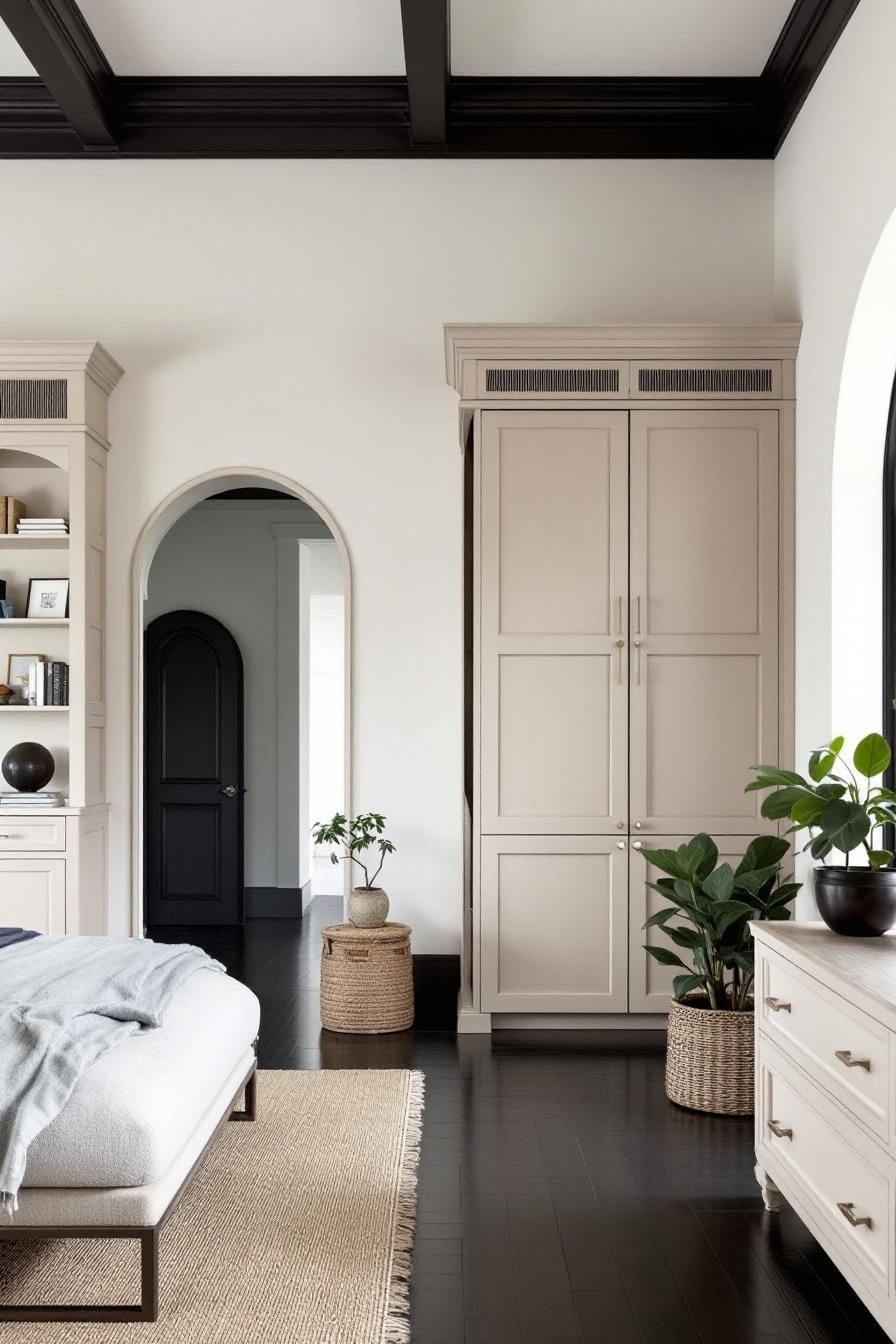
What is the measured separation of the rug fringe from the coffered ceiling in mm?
3835

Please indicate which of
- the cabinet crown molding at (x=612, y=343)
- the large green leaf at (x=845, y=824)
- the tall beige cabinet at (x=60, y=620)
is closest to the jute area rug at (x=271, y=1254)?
the large green leaf at (x=845, y=824)

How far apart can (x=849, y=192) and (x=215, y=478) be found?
2.88 metres

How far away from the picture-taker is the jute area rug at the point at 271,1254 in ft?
8.29

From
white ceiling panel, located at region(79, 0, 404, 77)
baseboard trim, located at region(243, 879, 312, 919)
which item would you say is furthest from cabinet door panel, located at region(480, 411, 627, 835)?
baseboard trim, located at region(243, 879, 312, 919)

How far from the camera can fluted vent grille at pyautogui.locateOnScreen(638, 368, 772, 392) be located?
16.9ft

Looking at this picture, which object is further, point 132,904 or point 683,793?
point 132,904

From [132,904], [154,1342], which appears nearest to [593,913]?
[132,904]

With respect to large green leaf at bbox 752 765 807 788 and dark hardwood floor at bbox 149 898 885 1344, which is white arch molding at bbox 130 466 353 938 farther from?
large green leaf at bbox 752 765 807 788

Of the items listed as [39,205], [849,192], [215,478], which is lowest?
[215,478]

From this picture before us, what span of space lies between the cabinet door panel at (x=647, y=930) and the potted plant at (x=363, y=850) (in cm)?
103

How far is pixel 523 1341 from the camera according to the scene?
251 centimetres

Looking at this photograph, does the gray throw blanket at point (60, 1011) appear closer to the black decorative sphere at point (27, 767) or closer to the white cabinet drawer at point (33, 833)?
the white cabinet drawer at point (33, 833)

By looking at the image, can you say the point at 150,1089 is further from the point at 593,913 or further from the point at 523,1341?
the point at 593,913

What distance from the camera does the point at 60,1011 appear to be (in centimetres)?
278
